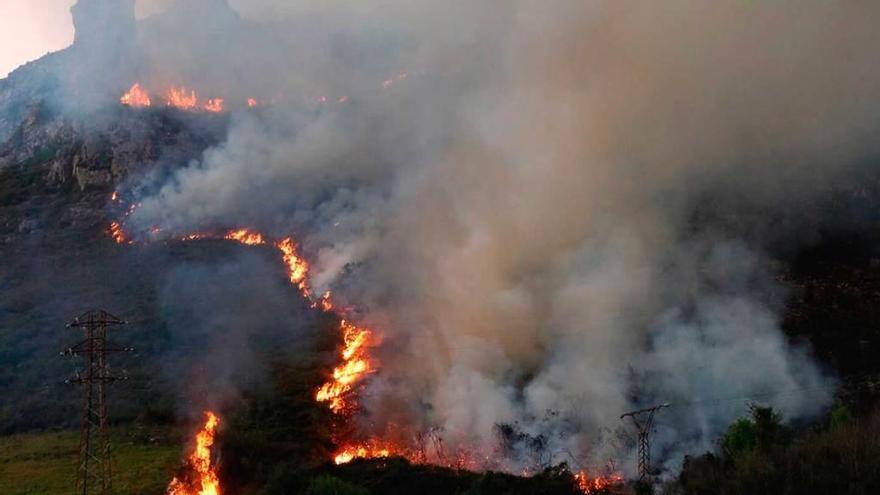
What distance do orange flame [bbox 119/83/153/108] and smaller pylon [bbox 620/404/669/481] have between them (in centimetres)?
10833

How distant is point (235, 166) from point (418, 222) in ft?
123

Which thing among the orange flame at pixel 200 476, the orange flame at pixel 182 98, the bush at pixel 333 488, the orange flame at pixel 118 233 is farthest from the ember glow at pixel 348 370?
the orange flame at pixel 182 98

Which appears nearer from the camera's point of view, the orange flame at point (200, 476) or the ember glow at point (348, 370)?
the orange flame at point (200, 476)

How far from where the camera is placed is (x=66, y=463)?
57.0 metres

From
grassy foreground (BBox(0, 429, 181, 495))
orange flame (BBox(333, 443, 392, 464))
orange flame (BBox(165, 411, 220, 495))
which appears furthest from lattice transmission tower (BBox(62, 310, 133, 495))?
orange flame (BBox(333, 443, 392, 464))

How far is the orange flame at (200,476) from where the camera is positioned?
50.6 metres

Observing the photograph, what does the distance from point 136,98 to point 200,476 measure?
101244 millimetres

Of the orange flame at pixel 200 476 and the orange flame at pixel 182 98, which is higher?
the orange flame at pixel 182 98

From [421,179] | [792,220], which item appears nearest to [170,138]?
[421,179]

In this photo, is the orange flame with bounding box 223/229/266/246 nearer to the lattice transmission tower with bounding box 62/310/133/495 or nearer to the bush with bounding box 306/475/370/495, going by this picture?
the lattice transmission tower with bounding box 62/310/133/495

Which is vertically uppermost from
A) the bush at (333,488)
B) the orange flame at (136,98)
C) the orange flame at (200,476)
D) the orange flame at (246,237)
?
the orange flame at (136,98)

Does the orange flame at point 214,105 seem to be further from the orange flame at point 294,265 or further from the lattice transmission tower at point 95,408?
the lattice transmission tower at point 95,408

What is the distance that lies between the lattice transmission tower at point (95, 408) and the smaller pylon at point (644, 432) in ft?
103

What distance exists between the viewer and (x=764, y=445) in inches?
1801
